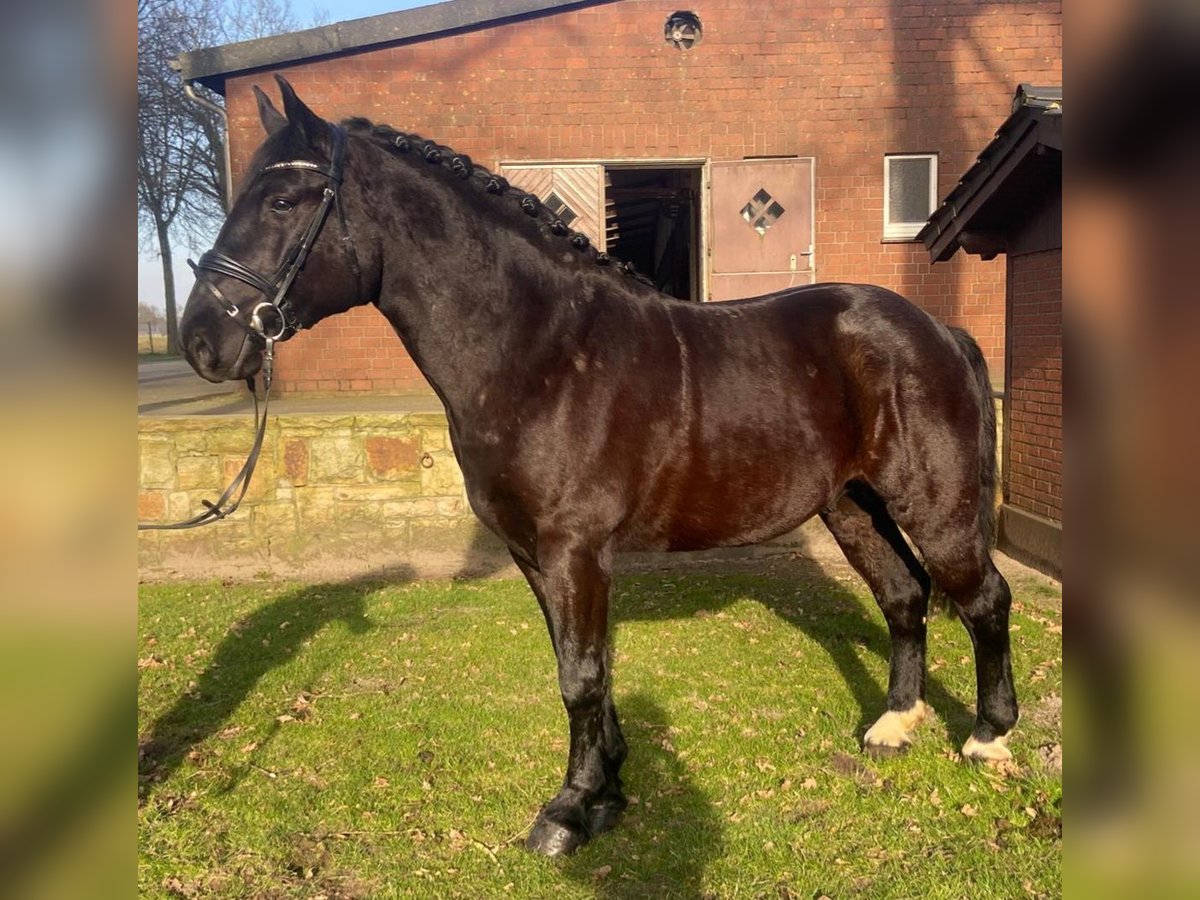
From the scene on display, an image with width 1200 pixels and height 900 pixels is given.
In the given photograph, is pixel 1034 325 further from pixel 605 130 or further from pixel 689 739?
pixel 605 130

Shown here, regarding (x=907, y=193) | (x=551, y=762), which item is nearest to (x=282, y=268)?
(x=551, y=762)

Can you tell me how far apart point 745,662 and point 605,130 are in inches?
311

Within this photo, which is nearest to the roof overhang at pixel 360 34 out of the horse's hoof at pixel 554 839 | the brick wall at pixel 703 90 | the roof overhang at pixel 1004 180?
the brick wall at pixel 703 90

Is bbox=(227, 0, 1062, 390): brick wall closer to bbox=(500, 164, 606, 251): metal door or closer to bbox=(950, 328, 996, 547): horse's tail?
bbox=(500, 164, 606, 251): metal door

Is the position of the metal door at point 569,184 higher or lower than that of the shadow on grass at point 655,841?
higher

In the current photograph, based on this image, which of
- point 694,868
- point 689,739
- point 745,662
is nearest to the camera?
point 694,868

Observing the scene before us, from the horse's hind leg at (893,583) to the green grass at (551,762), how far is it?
172 millimetres

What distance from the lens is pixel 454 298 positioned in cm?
283

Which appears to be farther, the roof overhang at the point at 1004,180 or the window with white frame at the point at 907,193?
the window with white frame at the point at 907,193

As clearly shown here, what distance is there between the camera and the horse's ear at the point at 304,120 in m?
2.53

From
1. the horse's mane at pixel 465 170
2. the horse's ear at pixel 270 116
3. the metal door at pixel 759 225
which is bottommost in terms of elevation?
the horse's mane at pixel 465 170

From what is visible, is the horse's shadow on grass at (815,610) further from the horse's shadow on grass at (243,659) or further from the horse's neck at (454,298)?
the horse's neck at (454,298)
